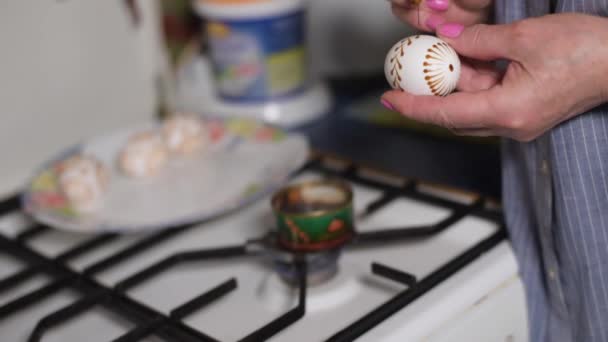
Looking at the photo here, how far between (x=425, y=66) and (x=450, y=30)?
5cm

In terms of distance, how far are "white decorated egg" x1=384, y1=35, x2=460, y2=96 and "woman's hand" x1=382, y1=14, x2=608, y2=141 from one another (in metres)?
0.01

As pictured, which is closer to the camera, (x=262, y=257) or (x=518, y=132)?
(x=518, y=132)

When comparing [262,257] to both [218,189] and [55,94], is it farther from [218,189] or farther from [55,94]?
[55,94]

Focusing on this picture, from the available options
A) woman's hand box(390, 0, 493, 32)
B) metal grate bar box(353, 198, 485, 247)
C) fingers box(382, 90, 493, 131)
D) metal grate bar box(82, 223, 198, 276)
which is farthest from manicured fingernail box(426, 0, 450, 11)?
metal grate bar box(82, 223, 198, 276)

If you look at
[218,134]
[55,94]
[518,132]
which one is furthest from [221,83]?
[518,132]

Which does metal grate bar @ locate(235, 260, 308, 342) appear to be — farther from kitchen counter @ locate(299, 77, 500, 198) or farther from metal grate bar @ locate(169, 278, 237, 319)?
kitchen counter @ locate(299, 77, 500, 198)

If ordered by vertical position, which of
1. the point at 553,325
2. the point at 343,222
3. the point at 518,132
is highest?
the point at 518,132

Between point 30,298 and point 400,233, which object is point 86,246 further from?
point 400,233

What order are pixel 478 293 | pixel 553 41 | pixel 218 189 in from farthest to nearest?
pixel 218 189, pixel 478 293, pixel 553 41

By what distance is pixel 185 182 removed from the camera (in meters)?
0.86

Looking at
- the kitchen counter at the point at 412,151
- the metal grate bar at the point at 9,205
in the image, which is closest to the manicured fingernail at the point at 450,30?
the kitchen counter at the point at 412,151

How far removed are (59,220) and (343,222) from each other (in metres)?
0.32

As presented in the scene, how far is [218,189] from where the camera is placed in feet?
2.73

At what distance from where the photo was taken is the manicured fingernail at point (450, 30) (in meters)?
0.56
